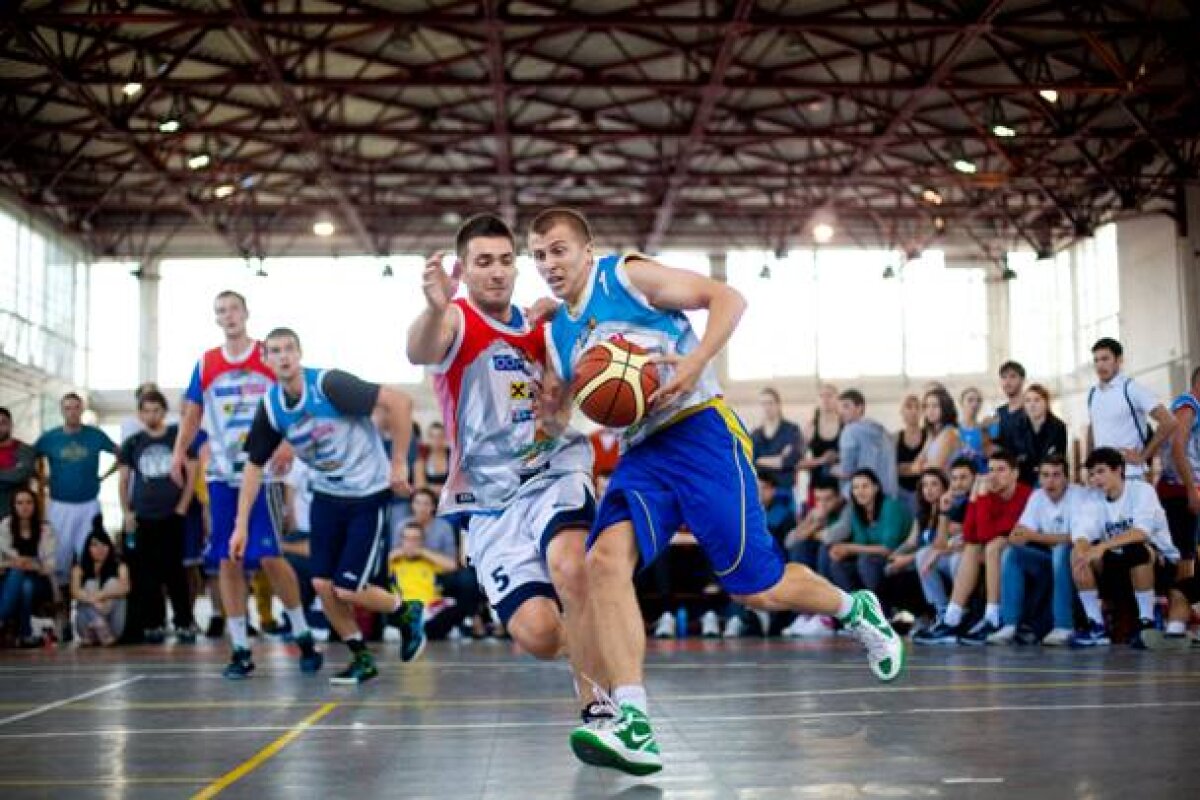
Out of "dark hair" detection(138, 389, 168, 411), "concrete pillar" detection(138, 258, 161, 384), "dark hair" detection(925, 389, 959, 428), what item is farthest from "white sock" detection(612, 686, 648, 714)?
"concrete pillar" detection(138, 258, 161, 384)

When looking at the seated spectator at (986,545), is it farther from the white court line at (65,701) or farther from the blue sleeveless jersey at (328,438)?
the white court line at (65,701)

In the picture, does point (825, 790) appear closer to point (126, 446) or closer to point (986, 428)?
point (986, 428)

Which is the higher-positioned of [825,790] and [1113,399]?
[1113,399]

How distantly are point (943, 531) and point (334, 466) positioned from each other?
610cm

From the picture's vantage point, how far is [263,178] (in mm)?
32969

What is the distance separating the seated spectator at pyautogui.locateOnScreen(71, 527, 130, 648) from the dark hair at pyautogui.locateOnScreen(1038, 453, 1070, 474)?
29.1 feet

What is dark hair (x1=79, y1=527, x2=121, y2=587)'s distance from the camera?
49.8ft

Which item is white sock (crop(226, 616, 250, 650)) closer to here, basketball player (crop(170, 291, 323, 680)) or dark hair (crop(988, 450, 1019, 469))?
basketball player (crop(170, 291, 323, 680))

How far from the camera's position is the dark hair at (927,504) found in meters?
13.4

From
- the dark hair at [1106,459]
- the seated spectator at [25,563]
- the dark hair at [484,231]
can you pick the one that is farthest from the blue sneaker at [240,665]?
the dark hair at [1106,459]

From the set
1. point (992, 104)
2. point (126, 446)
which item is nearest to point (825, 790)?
point (126, 446)

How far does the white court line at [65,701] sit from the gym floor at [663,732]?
0.02m

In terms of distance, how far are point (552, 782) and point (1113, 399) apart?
8.58 metres

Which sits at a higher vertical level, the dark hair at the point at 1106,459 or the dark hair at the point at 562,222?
the dark hair at the point at 562,222
